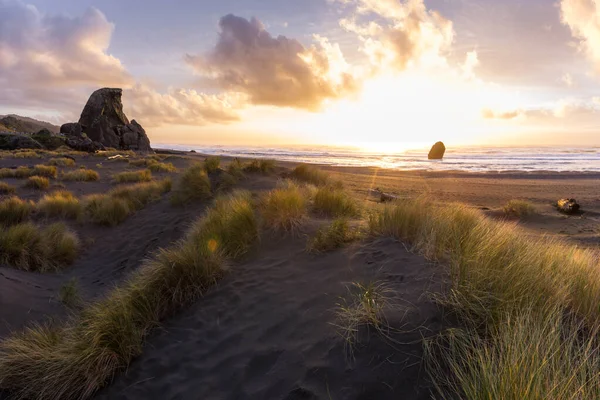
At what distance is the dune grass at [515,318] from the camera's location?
1.94 metres

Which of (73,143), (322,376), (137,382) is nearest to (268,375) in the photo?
(322,376)

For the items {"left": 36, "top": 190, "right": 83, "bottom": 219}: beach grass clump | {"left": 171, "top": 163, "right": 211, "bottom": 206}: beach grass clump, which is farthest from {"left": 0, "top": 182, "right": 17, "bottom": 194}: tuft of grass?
{"left": 171, "top": 163, "right": 211, "bottom": 206}: beach grass clump

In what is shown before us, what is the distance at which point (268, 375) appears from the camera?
121 inches

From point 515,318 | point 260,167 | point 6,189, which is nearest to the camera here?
point 515,318

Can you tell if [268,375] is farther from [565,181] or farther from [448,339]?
[565,181]

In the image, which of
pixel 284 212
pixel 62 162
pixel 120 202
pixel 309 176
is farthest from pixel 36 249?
pixel 62 162

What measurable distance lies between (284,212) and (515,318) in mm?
4460

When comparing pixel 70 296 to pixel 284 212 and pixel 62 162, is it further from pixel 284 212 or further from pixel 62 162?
pixel 62 162

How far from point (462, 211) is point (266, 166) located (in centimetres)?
948

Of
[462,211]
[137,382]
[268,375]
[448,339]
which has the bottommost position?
[137,382]

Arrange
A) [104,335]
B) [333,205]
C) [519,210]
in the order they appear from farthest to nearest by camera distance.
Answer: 1. [519,210]
2. [333,205]
3. [104,335]

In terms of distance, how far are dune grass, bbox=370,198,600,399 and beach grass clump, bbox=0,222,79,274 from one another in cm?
742

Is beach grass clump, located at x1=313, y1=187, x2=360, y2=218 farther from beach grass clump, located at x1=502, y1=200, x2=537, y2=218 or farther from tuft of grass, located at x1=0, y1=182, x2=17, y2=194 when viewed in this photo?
tuft of grass, located at x1=0, y1=182, x2=17, y2=194

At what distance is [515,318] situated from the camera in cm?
273
